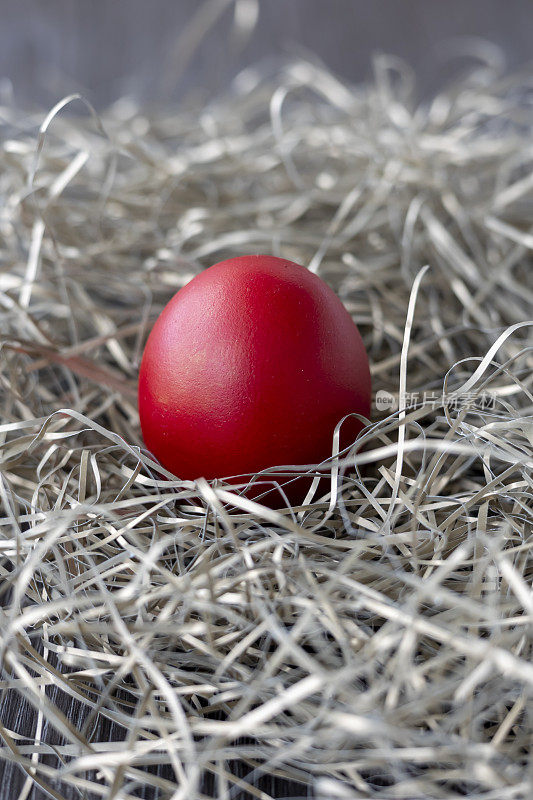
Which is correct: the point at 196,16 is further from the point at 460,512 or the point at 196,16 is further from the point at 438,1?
the point at 460,512

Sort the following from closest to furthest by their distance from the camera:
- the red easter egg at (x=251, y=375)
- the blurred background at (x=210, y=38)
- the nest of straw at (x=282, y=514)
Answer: the nest of straw at (x=282, y=514) < the red easter egg at (x=251, y=375) < the blurred background at (x=210, y=38)

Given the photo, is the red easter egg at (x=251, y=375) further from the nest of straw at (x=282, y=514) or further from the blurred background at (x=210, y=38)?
the blurred background at (x=210, y=38)

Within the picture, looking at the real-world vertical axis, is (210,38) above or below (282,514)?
above

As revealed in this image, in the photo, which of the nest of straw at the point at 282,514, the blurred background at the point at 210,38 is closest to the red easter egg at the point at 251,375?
the nest of straw at the point at 282,514

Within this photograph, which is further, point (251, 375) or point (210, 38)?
point (210, 38)

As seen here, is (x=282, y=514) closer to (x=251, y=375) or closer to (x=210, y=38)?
(x=251, y=375)

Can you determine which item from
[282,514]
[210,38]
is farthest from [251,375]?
[210,38]
